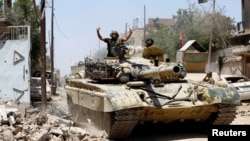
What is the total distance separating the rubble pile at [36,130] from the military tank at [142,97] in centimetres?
57

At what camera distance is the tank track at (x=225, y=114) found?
9.86 m

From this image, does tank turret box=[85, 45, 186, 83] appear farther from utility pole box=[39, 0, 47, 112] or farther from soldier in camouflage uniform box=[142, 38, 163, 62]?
utility pole box=[39, 0, 47, 112]

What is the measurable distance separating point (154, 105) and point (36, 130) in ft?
7.74

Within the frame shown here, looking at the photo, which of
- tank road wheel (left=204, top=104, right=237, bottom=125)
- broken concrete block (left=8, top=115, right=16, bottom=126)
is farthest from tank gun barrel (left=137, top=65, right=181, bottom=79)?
broken concrete block (left=8, top=115, right=16, bottom=126)

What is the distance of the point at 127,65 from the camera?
35.3 feet

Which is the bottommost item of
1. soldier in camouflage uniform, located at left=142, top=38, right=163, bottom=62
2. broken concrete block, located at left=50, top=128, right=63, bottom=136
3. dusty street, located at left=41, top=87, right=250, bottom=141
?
dusty street, located at left=41, top=87, right=250, bottom=141

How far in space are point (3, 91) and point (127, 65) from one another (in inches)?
312

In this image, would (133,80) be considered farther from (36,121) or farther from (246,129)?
(246,129)

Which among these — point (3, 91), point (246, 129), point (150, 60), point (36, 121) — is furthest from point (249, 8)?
point (246, 129)

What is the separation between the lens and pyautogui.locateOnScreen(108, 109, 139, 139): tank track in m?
9.05

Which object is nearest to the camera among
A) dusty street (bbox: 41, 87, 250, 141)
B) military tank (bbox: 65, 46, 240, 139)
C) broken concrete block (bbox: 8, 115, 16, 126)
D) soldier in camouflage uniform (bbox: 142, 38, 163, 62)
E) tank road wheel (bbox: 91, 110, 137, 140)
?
tank road wheel (bbox: 91, 110, 137, 140)

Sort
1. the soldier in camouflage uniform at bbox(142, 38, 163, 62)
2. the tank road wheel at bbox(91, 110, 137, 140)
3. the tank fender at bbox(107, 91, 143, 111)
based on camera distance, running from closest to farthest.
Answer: the tank fender at bbox(107, 91, 143, 111), the tank road wheel at bbox(91, 110, 137, 140), the soldier in camouflage uniform at bbox(142, 38, 163, 62)

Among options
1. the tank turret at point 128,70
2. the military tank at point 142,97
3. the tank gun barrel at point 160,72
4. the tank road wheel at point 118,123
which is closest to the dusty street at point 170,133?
the military tank at point 142,97

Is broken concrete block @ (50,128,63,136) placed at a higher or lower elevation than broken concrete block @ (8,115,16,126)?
lower
